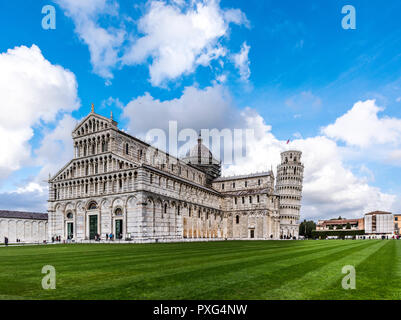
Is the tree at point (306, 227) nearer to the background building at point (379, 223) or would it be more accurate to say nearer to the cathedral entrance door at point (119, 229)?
the background building at point (379, 223)

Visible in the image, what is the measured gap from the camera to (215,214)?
73812 millimetres

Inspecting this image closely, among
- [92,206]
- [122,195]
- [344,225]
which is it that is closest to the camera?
[122,195]

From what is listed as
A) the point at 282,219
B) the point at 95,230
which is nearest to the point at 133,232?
the point at 95,230

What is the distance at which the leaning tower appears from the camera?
106125 mm

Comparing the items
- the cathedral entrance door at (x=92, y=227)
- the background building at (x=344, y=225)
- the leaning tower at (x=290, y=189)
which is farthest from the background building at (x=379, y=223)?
the cathedral entrance door at (x=92, y=227)

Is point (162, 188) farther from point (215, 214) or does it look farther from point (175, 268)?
point (175, 268)

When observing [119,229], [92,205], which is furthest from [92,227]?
[119,229]

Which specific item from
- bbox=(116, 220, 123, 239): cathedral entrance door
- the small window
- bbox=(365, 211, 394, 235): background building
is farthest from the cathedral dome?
bbox=(365, 211, 394, 235): background building

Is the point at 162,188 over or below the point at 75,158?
below

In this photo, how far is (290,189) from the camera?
109m

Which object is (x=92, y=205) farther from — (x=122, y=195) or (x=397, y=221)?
(x=397, y=221)

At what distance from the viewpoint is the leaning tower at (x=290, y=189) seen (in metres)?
106

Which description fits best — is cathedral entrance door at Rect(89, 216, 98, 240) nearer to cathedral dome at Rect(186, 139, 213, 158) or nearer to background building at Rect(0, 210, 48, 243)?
background building at Rect(0, 210, 48, 243)
